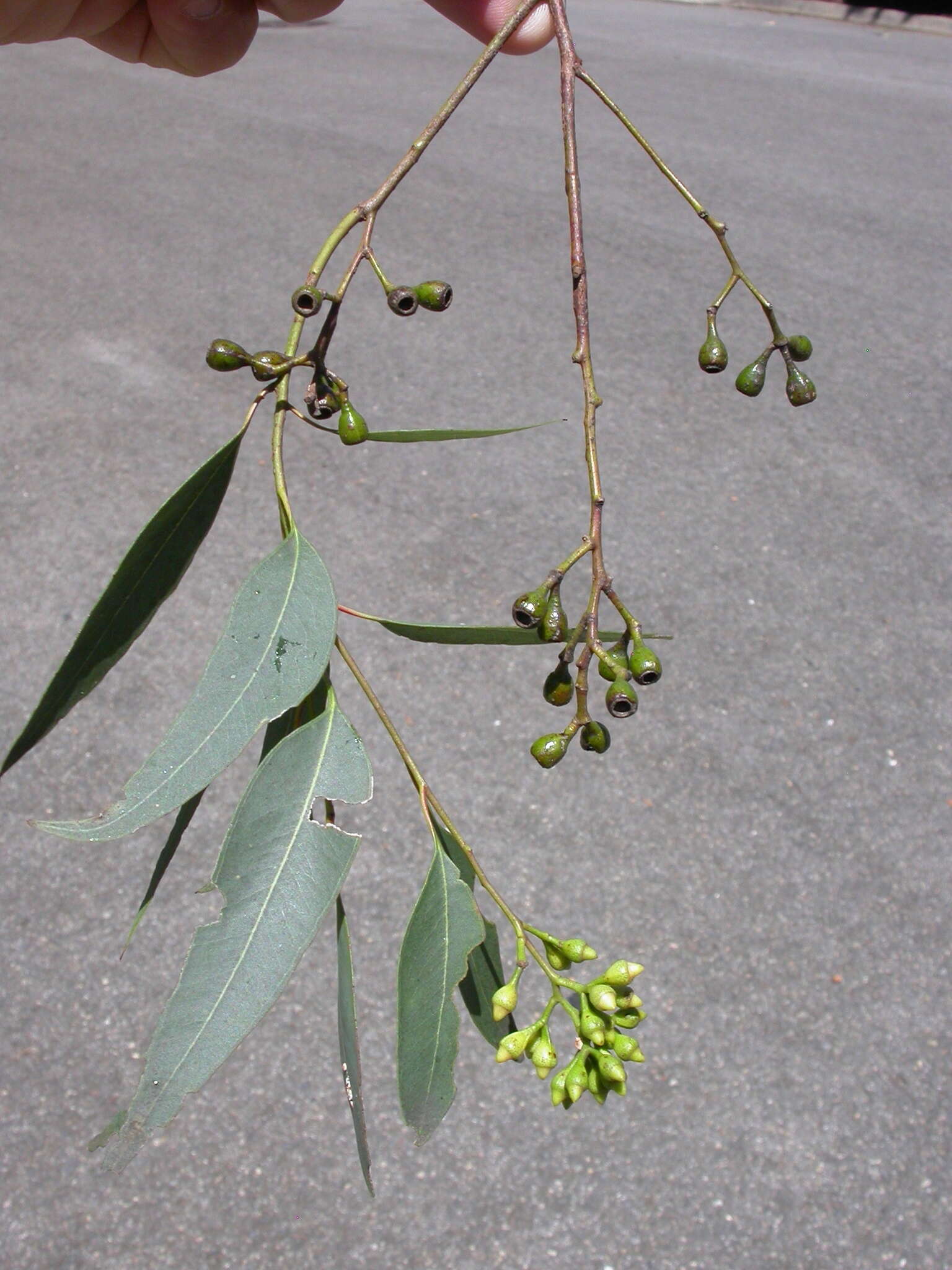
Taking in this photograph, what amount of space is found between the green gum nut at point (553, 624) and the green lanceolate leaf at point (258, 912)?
0.75 ft

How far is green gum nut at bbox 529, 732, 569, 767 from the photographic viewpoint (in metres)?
0.91

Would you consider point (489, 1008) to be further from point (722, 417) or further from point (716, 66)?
point (716, 66)

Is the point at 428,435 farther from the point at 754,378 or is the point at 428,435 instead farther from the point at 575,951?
the point at 575,951

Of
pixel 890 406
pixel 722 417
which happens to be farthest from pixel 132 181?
pixel 890 406

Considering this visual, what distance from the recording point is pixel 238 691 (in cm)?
100

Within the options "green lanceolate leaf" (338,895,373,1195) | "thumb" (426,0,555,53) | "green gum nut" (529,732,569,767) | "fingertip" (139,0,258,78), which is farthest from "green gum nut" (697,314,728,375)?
"fingertip" (139,0,258,78)

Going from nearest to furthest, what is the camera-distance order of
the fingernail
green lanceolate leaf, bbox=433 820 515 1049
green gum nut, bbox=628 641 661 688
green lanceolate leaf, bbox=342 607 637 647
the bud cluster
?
green gum nut, bbox=628 641 661 688, the bud cluster, green lanceolate leaf, bbox=342 607 637 647, green lanceolate leaf, bbox=433 820 515 1049, the fingernail

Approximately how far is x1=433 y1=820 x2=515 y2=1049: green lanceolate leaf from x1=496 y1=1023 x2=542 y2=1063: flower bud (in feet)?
0.62

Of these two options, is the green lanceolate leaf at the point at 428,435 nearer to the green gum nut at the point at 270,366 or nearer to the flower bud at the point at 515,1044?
the green gum nut at the point at 270,366

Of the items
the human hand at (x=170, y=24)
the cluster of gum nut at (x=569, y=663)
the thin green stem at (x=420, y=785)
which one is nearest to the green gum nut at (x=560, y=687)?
the cluster of gum nut at (x=569, y=663)

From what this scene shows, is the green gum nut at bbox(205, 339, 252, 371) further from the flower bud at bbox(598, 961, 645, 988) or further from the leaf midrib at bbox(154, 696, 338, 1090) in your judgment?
the flower bud at bbox(598, 961, 645, 988)

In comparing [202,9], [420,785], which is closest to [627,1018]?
[420,785]

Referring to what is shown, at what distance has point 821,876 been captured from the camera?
11.1 ft

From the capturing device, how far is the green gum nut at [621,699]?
0.87m
